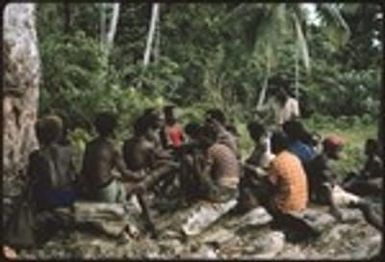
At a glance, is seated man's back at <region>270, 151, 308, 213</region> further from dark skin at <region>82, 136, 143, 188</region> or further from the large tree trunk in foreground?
the large tree trunk in foreground

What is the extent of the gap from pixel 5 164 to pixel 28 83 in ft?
2.62

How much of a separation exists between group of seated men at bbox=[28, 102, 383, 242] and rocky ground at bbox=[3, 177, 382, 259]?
0.09 meters

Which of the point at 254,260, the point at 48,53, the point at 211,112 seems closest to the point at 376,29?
the point at 48,53

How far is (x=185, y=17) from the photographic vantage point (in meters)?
20.8

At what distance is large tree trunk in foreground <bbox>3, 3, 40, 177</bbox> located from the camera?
28.6ft

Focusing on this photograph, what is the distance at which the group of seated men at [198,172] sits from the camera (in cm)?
743

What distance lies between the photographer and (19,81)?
349 inches

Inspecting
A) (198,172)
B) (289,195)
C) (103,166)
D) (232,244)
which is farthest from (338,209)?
(103,166)

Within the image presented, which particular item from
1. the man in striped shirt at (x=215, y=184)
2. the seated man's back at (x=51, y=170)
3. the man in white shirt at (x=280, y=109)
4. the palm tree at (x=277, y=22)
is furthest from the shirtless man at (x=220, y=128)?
the palm tree at (x=277, y=22)

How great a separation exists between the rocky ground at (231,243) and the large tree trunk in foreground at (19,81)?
4.66 ft

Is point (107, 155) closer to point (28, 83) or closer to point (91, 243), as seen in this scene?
point (91, 243)

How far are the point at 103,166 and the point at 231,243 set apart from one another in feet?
3.61

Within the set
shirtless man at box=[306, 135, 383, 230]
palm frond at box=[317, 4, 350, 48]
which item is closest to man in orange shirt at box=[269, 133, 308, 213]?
shirtless man at box=[306, 135, 383, 230]

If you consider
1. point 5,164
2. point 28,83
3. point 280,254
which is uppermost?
point 28,83
